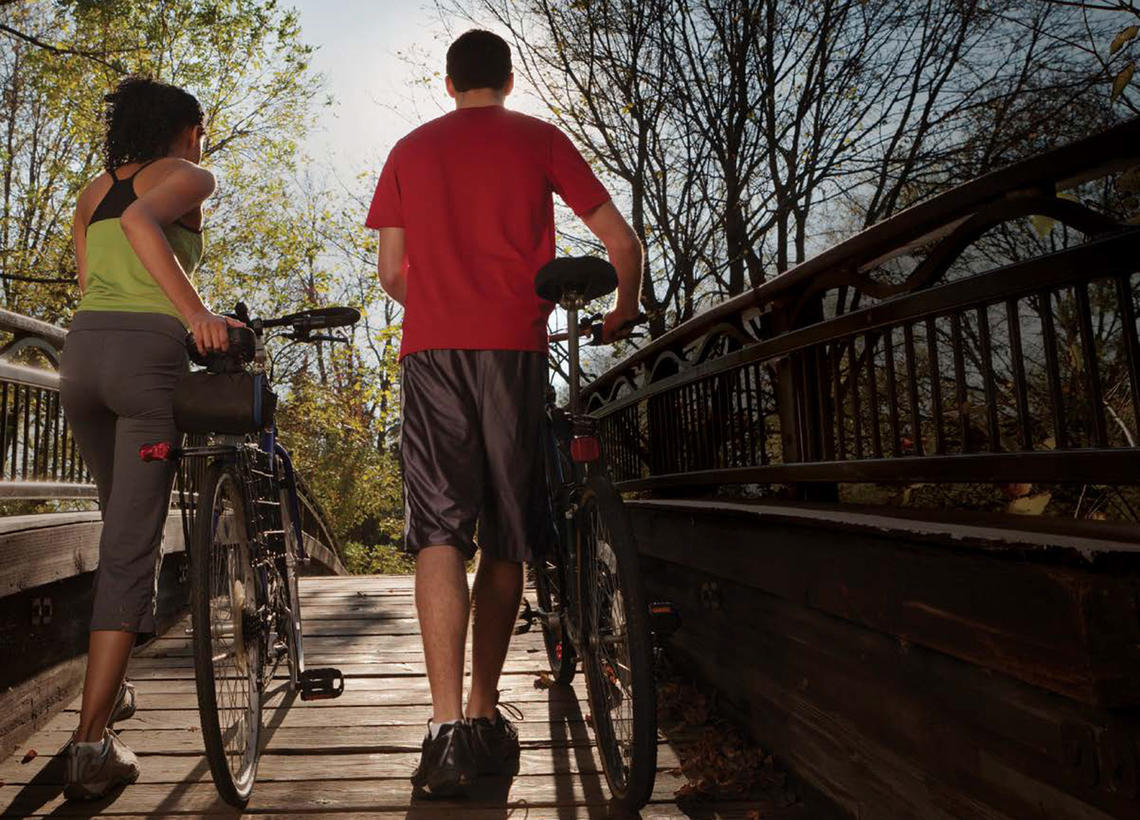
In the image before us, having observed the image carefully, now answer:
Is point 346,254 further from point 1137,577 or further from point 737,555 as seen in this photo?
point 1137,577

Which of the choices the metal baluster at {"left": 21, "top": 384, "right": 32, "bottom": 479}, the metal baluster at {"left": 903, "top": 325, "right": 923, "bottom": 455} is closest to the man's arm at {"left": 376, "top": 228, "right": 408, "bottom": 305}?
the metal baluster at {"left": 903, "top": 325, "right": 923, "bottom": 455}

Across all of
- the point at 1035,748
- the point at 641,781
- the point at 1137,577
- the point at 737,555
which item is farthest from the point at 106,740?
the point at 1137,577

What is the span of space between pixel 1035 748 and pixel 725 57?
9.22 meters

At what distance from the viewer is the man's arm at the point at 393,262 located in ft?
9.68

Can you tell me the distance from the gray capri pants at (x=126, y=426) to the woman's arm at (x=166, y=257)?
0.67ft

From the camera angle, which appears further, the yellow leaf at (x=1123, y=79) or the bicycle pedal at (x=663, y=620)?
the bicycle pedal at (x=663, y=620)

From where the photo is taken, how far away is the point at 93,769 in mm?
2668

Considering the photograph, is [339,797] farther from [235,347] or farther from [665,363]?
[665,363]

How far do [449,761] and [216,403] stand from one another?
46.7 inches

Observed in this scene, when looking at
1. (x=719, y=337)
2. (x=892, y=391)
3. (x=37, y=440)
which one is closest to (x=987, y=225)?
(x=892, y=391)

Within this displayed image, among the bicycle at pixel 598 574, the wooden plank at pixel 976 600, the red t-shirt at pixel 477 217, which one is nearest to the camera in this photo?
the wooden plank at pixel 976 600

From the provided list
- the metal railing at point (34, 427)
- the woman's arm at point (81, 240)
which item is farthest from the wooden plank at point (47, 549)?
the woman's arm at point (81, 240)

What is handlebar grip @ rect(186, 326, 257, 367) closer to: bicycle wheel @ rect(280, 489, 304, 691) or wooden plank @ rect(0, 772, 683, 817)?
bicycle wheel @ rect(280, 489, 304, 691)

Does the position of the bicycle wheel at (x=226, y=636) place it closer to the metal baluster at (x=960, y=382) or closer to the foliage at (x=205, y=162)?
the metal baluster at (x=960, y=382)
